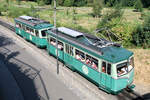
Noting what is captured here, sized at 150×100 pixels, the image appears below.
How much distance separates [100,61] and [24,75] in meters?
7.46

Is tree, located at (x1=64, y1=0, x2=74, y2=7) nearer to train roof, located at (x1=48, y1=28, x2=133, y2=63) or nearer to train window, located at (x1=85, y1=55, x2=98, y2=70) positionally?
train roof, located at (x1=48, y1=28, x2=133, y2=63)

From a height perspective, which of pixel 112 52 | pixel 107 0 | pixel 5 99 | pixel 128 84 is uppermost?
pixel 107 0

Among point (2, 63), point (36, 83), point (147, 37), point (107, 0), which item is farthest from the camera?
point (107, 0)

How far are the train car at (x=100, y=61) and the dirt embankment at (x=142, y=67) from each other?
209 centimetres

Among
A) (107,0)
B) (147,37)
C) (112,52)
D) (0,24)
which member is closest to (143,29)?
(147,37)

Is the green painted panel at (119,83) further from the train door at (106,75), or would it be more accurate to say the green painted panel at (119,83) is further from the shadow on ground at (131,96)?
the shadow on ground at (131,96)

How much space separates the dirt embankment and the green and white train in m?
2.09

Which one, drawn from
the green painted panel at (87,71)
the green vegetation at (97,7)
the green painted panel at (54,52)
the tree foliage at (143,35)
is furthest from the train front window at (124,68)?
the green vegetation at (97,7)

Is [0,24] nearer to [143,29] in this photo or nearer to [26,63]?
[26,63]

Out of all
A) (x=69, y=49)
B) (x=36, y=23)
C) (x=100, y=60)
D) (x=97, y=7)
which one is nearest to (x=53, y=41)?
(x=69, y=49)

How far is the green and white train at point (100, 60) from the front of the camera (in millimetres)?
11992

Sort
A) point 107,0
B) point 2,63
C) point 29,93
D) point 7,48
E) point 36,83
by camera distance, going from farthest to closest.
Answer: point 107,0
point 7,48
point 2,63
point 36,83
point 29,93

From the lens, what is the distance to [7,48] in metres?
23.9

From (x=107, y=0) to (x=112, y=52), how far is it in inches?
3078
